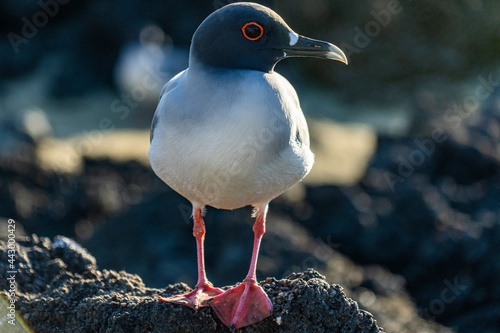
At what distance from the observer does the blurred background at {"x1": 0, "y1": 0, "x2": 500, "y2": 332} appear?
23.5 ft

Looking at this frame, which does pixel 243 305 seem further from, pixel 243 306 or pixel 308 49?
pixel 308 49

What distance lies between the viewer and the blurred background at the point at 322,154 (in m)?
7.17

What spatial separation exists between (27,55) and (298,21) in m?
7.76

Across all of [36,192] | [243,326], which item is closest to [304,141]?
[243,326]

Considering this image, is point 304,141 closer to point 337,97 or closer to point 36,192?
point 36,192

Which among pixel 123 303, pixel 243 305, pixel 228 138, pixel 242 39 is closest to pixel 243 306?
pixel 243 305

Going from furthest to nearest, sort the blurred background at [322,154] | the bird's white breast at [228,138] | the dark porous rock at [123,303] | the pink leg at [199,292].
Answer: the blurred background at [322,154] < the pink leg at [199,292] < the dark porous rock at [123,303] < the bird's white breast at [228,138]

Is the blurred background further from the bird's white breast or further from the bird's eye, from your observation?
the bird's eye

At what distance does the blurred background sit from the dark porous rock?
2.29 meters

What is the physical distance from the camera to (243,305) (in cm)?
394

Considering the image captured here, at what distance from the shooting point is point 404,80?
17.1 m

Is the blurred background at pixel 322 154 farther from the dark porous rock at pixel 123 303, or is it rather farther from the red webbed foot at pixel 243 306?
the red webbed foot at pixel 243 306

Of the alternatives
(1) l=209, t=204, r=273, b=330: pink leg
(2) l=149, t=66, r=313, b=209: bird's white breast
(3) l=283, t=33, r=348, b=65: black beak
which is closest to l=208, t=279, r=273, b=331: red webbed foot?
(1) l=209, t=204, r=273, b=330: pink leg

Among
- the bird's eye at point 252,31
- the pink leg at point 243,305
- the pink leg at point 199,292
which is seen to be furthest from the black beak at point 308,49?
the pink leg at point 243,305
